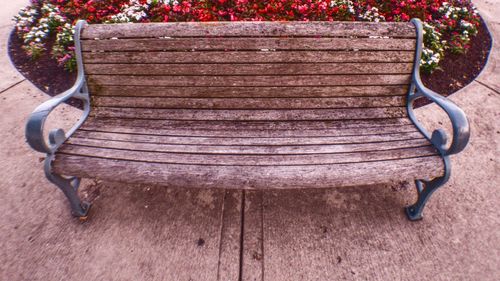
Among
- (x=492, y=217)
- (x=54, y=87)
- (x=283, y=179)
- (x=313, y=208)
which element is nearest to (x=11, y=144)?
(x=54, y=87)

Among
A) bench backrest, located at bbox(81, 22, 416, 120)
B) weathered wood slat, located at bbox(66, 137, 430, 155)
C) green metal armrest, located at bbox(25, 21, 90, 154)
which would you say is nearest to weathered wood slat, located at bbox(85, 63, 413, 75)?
bench backrest, located at bbox(81, 22, 416, 120)

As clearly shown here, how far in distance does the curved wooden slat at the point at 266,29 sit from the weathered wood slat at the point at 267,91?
1.19ft

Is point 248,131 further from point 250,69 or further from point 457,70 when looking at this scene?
point 457,70

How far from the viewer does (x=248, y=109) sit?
2.20 meters

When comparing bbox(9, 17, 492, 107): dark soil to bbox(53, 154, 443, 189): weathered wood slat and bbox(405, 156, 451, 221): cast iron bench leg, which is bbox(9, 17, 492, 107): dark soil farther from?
bbox(53, 154, 443, 189): weathered wood slat

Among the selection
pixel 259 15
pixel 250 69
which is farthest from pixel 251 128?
pixel 259 15

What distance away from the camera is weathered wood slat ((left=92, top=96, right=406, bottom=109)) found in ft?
7.14

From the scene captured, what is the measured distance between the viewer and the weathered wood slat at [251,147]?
72.6 inches

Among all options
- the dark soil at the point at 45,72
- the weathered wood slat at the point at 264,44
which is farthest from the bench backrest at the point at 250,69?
the dark soil at the point at 45,72

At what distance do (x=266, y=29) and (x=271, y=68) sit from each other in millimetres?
261

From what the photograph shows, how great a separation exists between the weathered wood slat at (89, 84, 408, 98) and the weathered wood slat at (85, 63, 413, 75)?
109mm

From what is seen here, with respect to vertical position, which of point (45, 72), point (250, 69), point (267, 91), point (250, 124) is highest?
point (250, 69)

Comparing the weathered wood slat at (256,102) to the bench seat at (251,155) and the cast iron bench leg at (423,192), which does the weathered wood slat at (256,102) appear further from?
the cast iron bench leg at (423,192)

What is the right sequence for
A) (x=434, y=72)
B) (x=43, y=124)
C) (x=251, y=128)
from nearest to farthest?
1. (x=43, y=124)
2. (x=251, y=128)
3. (x=434, y=72)
